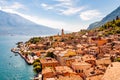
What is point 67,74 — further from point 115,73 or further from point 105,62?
point 115,73

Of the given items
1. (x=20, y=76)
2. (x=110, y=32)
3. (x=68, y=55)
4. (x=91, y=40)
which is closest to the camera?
(x=20, y=76)

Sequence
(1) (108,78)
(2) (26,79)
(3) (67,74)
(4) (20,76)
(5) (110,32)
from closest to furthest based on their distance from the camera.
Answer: (1) (108,78)
(3) (67,74)
(2) (26,79)
(4) (20,76)
(5) (110,32)

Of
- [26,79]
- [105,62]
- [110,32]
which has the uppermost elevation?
[110,32]

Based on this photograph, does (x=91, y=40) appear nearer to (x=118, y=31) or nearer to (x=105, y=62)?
(x=118, y=31)

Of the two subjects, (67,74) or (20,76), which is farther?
(20,76)

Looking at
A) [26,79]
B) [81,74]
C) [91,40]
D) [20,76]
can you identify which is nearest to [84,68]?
[81,74]

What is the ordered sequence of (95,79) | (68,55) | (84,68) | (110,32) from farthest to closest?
(110,32) → (68,55) → (84,68) → (95,79)

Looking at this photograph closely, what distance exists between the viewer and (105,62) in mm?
29359

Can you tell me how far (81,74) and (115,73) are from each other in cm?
1054

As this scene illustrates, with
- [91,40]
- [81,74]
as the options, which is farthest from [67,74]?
[91,40]

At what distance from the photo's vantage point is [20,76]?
1382 inches

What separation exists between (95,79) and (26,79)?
551 inches

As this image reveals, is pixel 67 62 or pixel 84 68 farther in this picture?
pixel 67 62

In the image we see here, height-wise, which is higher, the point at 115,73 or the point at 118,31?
the point at 118,31
